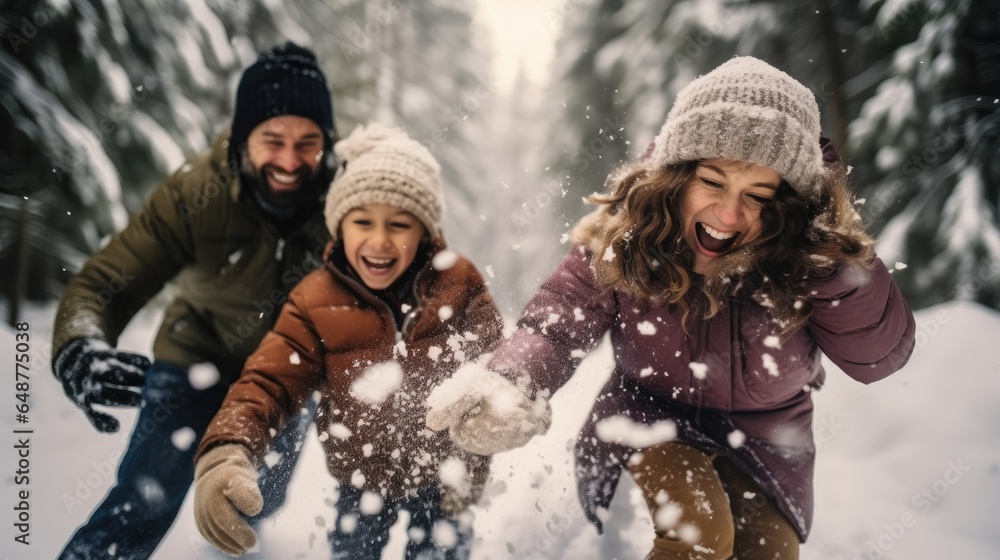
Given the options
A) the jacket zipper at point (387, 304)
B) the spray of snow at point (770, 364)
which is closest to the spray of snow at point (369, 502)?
the jacket zipper at point (387, 304)

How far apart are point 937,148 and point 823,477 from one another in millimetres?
866

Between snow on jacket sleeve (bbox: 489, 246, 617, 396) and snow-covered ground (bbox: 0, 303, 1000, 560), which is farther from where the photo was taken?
snow-covered ground (bbox: 0, 303, 1000, 560)

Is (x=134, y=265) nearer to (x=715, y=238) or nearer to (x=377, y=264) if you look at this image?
(x=377, y=264)

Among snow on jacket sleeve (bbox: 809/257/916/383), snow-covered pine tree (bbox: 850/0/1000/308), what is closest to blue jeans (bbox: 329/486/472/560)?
snow on jacket sleeve (bbox: 809/257/916/383)

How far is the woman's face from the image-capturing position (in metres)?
1.18

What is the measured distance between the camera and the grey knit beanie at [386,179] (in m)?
1.36

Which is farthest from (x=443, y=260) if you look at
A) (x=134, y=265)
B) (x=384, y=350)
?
(x=134, y=265)

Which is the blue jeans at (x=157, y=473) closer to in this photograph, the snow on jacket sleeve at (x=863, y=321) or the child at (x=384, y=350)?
the child at (x=384, y=350)

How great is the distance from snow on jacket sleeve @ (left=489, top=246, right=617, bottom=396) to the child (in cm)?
12

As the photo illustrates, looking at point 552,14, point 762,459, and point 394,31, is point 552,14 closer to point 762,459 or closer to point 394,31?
point 394,31

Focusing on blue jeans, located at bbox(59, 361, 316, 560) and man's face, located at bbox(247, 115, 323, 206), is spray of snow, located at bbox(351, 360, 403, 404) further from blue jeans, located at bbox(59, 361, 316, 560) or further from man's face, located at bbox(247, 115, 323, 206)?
man's face, located at bbox(247, 115, 323, 206)

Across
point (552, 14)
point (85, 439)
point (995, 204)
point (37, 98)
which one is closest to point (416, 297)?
point (552, 14)

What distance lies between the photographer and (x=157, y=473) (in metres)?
1.50

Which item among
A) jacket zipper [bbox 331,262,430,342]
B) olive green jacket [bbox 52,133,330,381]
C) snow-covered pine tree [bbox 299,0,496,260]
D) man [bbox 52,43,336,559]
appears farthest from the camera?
snow-covered pine tree [bbox 299,0,496,260]
